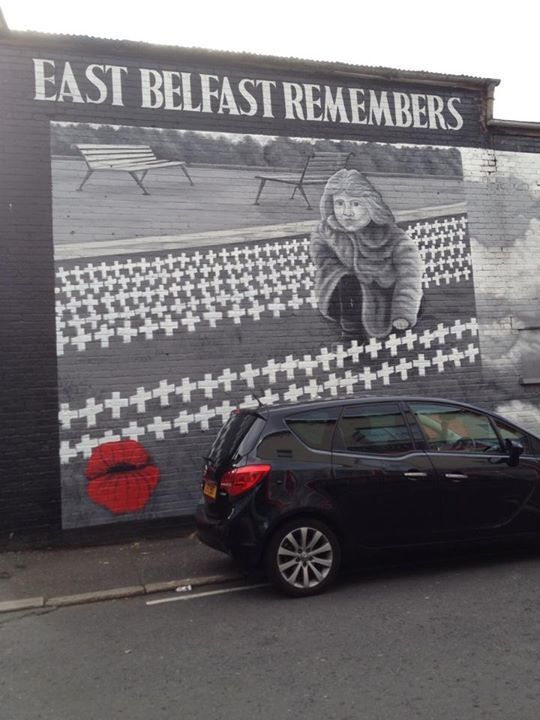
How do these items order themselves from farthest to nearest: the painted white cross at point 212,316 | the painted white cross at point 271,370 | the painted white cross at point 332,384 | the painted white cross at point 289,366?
the painted white cross at point 332,384, the painted white cross at point 289,366, the painted white cross at point 271,370, the painted white cross at point 212,316

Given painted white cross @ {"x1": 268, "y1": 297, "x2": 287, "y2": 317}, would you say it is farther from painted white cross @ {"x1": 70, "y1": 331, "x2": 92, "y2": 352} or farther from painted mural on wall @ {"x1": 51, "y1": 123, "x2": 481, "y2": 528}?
painted white cross @ {"x1": 70, "y1": 331, "x2": 92, "y2": 352}

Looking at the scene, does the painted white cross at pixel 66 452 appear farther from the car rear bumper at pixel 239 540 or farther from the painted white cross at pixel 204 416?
the car rear bumper at pixel 239 540

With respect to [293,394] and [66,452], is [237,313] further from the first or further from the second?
[66,452]

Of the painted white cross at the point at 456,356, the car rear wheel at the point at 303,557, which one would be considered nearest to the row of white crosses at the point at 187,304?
the painted white cross at the point at 456,356

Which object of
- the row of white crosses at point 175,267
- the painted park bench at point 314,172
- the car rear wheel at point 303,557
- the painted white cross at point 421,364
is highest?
the painted park bench at point 314,172

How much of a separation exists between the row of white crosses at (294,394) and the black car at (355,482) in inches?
86.9

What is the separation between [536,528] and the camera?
Answer: 254 inches

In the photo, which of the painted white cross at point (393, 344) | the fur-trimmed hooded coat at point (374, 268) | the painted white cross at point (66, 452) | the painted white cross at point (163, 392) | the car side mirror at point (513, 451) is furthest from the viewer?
the painted white cross at point (393, 344)

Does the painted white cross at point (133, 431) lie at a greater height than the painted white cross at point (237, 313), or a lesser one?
lesser

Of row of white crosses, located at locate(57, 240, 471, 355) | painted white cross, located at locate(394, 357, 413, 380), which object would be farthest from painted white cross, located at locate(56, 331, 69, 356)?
painted white cross, located at locate(394, 357, 413, 380)

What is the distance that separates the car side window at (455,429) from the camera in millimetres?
6398

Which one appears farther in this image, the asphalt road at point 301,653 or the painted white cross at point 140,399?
the painted white cross at point 140,399

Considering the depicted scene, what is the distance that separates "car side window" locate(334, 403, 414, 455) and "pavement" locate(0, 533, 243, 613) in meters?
1.78

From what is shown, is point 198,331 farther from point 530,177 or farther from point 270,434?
point 530,177
